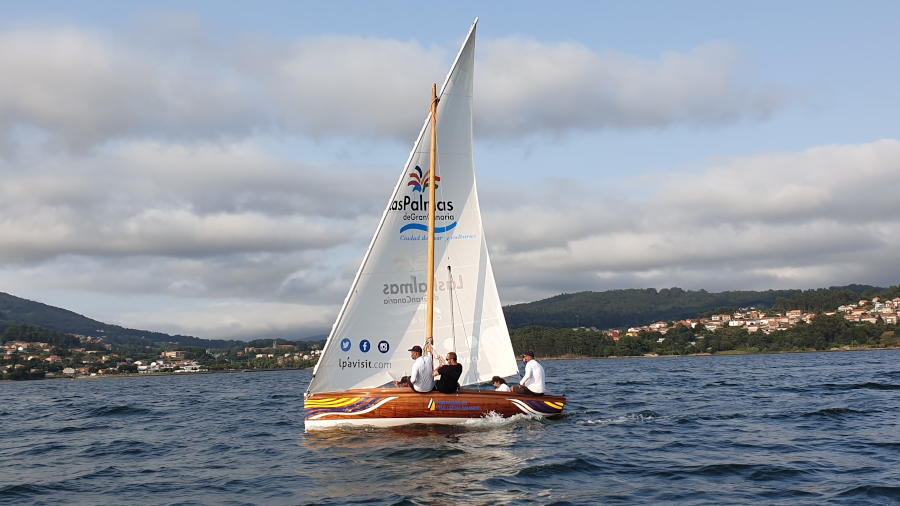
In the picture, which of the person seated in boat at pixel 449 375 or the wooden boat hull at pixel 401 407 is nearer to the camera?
the wooden boat hull at pixel 401 407

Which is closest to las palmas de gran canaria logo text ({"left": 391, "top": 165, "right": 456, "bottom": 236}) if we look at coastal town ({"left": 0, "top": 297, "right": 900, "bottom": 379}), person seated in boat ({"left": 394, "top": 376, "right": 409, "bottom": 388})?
person seated in boat ({"left": 394, "top": 376, "right": 409, "bottom": 388})

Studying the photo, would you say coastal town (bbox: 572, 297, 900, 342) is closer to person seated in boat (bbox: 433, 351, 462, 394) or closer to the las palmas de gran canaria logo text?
the las palmas de gran canaria logo text

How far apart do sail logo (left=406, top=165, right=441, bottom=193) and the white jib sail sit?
0.03m

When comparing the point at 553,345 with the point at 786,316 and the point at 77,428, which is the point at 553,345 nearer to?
the point at 786,316

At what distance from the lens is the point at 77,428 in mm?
24891

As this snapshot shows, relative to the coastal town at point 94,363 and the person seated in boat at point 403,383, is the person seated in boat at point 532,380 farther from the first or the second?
the coastal town at point 94,363

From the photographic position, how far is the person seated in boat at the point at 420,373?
17.9 m

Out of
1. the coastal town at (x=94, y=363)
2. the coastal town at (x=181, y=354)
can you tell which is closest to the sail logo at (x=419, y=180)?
the coastal town at (x=94, y=363)

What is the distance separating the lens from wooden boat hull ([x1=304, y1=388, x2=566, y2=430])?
1795 cm

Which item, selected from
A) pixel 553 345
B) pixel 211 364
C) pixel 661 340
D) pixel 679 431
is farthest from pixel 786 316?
pixel 679 431

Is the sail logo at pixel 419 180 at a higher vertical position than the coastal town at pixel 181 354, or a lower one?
higher

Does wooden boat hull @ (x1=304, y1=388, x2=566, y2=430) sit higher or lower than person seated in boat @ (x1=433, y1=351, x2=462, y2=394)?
lower

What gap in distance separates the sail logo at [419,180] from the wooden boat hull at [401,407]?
18.9ft

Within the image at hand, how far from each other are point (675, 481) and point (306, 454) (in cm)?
828
